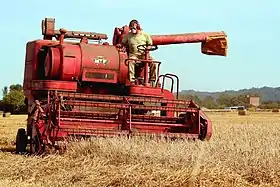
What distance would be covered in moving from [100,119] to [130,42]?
1995 millimetres

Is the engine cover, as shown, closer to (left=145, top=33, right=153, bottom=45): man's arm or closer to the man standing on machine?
the man standing on machine

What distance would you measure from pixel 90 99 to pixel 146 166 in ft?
12.6

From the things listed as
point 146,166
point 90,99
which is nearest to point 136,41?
point 90,99

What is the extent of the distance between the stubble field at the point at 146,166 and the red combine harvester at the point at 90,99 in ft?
3.30

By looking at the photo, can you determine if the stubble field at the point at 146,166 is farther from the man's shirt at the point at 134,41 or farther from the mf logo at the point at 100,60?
the man's shirt at the point at 134,41

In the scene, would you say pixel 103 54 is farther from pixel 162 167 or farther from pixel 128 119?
pixel 162 167

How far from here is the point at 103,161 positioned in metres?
7.74

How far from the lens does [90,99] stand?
10711 millimetres

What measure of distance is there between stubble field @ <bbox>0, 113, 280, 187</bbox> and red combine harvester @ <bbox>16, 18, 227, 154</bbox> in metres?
1.01

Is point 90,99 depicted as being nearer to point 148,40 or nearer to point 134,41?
point 134,41

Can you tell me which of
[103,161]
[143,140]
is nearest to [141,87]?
[143,140]

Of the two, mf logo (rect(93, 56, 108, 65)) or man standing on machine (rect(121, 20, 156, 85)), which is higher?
man standing on machine (rect(121, 20, 156, 85))

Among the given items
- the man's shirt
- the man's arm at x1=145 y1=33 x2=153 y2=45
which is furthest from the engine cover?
the man's arm at x1=145 y1=33 x2=153 y2=45

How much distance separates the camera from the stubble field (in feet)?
21.2
